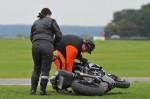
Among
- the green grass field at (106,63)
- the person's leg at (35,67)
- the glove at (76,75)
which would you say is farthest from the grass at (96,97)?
the green grass field at (106,63)

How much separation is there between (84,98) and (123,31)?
15383cm

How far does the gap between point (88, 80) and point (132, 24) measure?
14737cm

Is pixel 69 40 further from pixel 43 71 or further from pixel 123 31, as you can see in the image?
pixel 123 31

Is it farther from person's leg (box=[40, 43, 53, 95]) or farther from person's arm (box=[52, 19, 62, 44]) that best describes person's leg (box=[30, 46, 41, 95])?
person's arm (box=[52, 19, 62, 44])

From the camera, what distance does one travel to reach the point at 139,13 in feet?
538

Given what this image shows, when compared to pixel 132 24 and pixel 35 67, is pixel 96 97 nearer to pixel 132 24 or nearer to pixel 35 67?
pixel 35 67

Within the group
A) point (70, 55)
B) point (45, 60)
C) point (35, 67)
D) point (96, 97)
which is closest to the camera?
point (96, 97)

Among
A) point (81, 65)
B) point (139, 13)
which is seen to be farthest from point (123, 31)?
point (81, 65)

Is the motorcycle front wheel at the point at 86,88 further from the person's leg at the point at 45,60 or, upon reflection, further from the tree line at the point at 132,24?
the tree line at the point at 132,24

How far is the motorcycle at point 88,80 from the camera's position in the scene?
13.5 meters

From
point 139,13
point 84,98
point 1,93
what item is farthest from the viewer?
point 139,13

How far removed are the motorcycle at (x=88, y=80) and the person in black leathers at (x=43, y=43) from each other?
2.09 ft

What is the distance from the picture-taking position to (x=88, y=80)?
13.7 metres

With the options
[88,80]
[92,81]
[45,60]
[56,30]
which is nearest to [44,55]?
[45,60]
